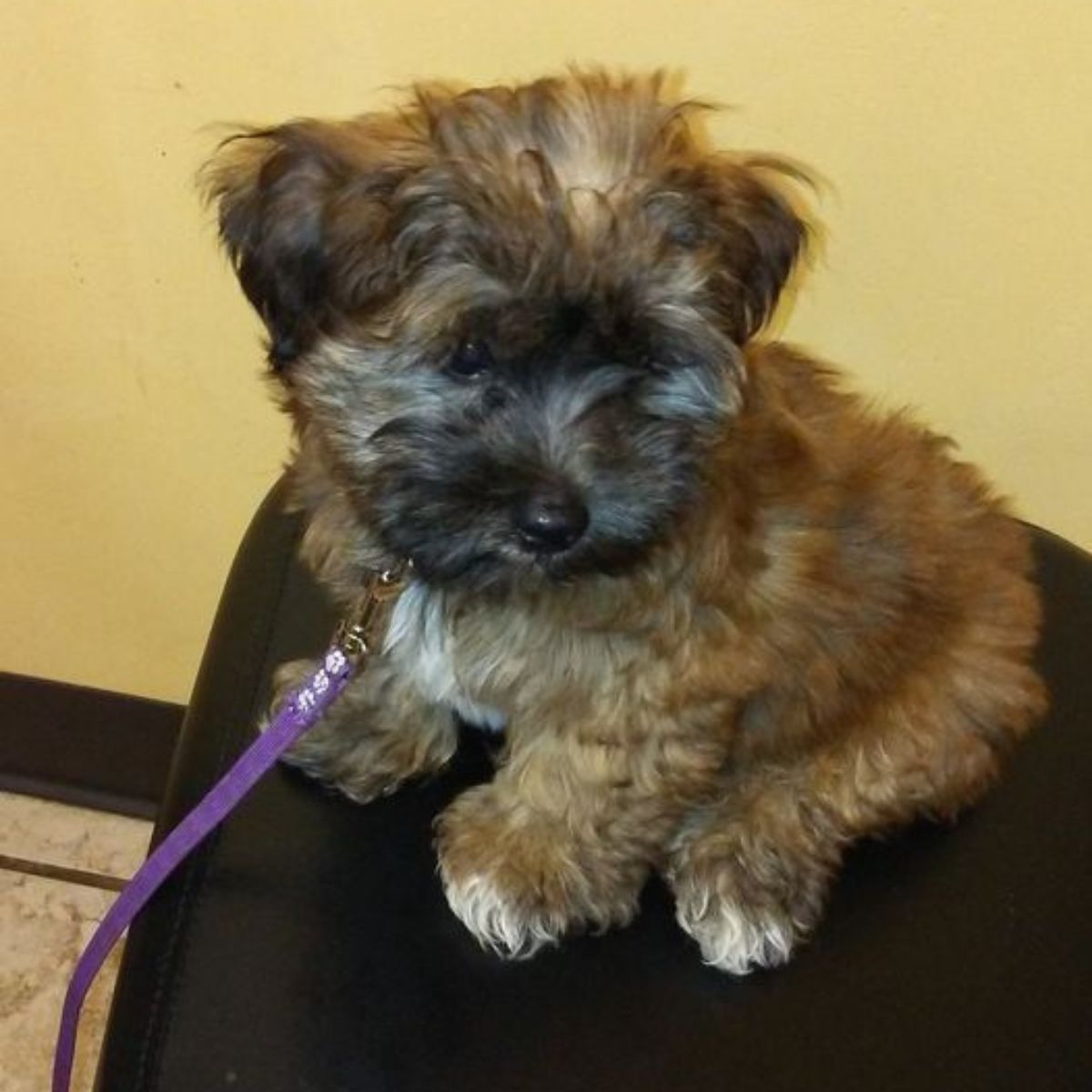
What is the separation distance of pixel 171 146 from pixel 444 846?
0.63m

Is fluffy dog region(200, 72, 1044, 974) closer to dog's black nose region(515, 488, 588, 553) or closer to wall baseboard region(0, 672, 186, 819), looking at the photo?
dog's black nose region(515, 488, 588, 553)

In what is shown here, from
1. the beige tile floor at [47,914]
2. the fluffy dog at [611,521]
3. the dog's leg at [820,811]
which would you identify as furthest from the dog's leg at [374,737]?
the beige tile floor at [47,914]

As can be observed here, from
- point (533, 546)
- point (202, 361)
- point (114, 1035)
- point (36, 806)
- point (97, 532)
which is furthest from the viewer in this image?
point (36, 806)

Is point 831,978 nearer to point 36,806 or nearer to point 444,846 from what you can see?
point 444,846

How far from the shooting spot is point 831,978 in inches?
43.7

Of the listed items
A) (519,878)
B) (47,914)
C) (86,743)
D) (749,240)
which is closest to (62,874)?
(47,914)

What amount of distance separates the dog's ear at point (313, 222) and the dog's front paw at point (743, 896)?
19.2 inches

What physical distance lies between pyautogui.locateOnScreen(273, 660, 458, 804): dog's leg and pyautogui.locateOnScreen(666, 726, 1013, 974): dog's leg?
0.21 m

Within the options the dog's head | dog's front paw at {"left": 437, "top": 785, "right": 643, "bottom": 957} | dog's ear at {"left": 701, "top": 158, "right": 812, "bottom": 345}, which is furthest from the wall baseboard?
dog's ear at {"left": 701, "top": 158, "right": 812, "bottom": 345}

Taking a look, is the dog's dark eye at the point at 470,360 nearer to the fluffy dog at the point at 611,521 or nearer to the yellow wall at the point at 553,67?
the fluffy dog at the point at 611,521

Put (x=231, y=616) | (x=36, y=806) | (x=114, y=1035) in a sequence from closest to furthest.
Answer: (x=114, y=1035), (x=231, y=616), (x=36, y=806)

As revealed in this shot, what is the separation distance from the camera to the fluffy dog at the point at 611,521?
941 mm

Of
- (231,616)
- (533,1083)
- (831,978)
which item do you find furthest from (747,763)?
(231,616)

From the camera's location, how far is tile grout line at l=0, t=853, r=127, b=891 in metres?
1.90
